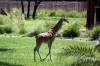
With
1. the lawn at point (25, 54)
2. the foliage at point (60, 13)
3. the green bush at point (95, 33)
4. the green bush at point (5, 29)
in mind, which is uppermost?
the lawn at point (25, 54)

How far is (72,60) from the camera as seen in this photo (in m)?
12.7

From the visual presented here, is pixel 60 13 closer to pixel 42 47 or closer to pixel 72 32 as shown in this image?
pixel 72 32

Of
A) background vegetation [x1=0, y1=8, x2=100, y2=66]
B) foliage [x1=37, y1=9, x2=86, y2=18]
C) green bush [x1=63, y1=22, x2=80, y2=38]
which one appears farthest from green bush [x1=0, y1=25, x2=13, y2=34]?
foliage [x1=37, y1=9, x2=86, y2=18]

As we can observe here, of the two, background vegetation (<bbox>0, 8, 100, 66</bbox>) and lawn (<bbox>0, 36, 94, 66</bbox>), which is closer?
background vegetation (<bbox>0, 8, 100, 66</bbox>)

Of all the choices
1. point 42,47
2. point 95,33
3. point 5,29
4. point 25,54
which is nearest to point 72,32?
point 95,33

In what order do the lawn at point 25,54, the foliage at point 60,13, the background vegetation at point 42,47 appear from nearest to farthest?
1. the background vegetation at point 42,47
2. the lawn at point 25,54
3. the foliage at point 60,13

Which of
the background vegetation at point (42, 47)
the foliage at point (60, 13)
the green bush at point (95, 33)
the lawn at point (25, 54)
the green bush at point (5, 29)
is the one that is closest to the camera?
the background vegetation at point (42, 47)

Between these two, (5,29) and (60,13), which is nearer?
(5,29)

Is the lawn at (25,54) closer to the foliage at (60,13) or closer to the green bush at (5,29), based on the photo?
the green bush at (5,29)

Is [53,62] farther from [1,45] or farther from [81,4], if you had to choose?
[81,4]

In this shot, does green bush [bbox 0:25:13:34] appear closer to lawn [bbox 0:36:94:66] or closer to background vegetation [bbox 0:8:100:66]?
background vegetation [bbox 0:8:100:66]

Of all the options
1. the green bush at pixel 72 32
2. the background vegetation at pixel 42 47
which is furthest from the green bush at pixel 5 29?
the green bush at pixel 72 32

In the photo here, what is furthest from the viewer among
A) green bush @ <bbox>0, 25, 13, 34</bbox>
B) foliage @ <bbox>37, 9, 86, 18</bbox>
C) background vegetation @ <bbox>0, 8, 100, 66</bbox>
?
foliage @ <bbox>37, 9, 86, 18</bbox>

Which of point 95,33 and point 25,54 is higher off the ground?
point 25,54
